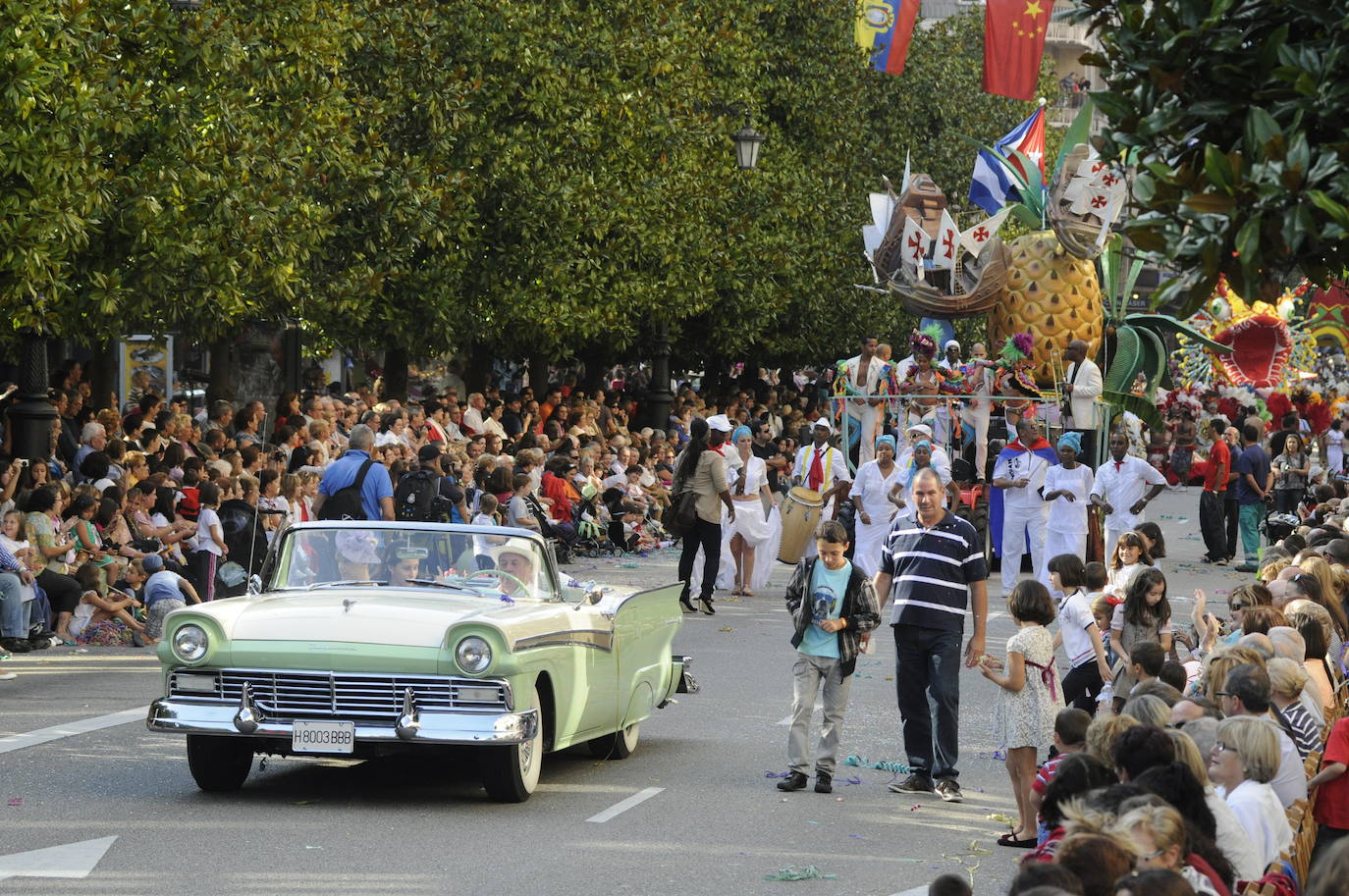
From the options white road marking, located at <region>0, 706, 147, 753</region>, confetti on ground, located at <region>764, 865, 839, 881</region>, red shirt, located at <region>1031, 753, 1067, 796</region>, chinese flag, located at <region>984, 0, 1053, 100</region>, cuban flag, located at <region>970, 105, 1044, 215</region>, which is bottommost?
confetti on ground, located at <region>764, 865, 839, 881</region>

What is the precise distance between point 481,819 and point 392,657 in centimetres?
93

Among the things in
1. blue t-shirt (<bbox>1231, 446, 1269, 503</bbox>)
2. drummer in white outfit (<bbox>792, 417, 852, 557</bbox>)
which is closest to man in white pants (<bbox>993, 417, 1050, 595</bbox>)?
drummer in white outfit (<bbox>792, 417, 852, 557</bbox>)

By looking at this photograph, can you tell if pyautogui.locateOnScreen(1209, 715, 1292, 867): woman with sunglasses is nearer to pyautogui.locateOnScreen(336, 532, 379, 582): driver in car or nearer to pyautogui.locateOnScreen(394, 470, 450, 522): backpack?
pyautogui.locateOnScreen(336, 532, 379, 582): driver in car

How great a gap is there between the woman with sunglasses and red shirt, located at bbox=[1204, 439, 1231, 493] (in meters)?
19.5

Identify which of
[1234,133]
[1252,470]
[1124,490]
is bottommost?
[1124,490]

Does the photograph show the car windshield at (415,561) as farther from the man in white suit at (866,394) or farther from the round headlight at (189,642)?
the man in white suit at (866,394)

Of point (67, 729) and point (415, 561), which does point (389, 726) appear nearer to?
point (415, 561)

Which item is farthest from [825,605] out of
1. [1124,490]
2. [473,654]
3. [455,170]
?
[455,170]

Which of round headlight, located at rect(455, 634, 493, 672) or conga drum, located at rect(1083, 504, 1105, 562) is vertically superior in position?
conga drum, located at rect(1083, 504, 1105, 562)

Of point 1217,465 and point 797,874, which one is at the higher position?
point 1217,465

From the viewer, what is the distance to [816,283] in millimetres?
42469

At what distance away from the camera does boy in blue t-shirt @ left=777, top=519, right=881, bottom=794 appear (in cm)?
1112

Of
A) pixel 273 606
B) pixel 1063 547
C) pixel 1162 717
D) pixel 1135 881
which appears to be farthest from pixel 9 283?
pixel 1135 881

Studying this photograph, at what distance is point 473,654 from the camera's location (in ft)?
32.8
